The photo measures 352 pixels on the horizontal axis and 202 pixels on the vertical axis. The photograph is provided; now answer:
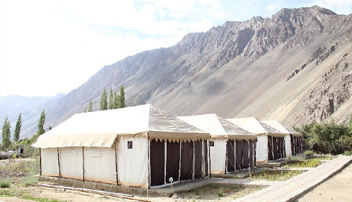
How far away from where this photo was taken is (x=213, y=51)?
127 m

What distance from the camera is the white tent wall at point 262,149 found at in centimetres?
2175

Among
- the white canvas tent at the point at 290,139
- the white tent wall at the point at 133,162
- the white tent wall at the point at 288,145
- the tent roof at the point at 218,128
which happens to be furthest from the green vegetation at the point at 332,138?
the white tent wall at the point at 133,162

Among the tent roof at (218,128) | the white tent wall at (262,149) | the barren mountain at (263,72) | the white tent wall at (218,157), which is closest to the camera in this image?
the white tent wall at (218,157)

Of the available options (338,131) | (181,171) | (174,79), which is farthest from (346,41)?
(181,171)

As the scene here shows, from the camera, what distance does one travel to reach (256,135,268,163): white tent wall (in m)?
21.8

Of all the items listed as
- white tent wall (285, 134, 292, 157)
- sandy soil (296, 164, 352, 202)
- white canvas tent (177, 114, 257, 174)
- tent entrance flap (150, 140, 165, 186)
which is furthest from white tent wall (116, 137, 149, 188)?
white tent wall (285, 134, 292, 157)

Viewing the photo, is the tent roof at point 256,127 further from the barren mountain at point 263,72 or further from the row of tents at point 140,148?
the barren mountain at point 263,72

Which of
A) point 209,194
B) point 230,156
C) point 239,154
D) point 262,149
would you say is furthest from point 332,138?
point 209,194

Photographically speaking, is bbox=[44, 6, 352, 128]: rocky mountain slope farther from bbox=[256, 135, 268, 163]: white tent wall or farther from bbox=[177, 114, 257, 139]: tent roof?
bbox=[177, 114, 257, 139]: tent roof

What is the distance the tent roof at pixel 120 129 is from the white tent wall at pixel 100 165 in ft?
1.60

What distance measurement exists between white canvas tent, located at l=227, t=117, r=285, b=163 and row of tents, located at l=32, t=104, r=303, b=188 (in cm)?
458

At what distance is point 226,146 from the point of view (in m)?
15.8

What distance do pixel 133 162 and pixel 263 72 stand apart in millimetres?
83222

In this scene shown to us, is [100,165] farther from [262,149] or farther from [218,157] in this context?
[262,149]
